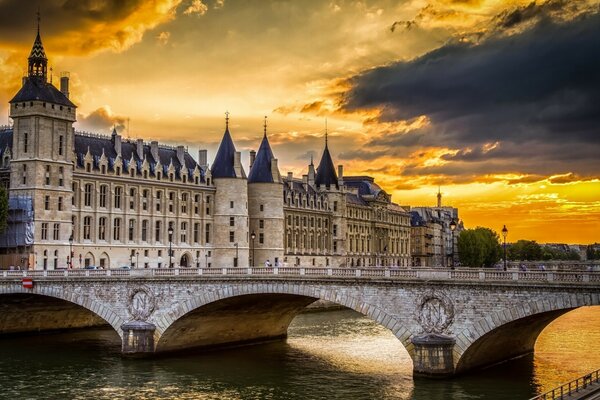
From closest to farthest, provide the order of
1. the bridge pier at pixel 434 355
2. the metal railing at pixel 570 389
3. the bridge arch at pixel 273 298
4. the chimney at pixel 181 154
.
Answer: the metal railing at pixel 570 389
the bridge pier at pixel 434 355
the bridge arch at pixel 273 298
the chimney at pixel 181 154

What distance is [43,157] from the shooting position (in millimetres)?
87438

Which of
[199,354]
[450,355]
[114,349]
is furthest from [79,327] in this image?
[450,355]

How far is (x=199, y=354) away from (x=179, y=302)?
5350mm

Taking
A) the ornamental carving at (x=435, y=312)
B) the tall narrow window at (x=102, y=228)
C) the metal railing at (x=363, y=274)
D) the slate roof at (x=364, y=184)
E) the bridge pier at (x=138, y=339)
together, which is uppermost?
the slate roof at (x=364, y=184)

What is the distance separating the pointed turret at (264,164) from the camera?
116 m

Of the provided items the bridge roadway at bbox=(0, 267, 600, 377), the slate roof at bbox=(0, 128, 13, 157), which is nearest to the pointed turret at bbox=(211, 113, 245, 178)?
the slate roof at bbox=(0, 128, 13, 157)

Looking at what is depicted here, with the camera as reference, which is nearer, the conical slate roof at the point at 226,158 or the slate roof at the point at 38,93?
the slate roof at the point at 38,93

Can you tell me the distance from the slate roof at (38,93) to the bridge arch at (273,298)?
3690 centimetres

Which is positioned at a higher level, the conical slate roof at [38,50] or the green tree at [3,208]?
the conical slate roof at [38,50]

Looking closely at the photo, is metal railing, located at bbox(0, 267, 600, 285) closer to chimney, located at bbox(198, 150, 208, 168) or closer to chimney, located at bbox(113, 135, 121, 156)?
chimney, located at bbox(113, 135, 121, 156)

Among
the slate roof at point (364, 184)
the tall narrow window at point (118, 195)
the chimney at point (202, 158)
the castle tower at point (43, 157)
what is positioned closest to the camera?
the castle tower at point (43, 157)

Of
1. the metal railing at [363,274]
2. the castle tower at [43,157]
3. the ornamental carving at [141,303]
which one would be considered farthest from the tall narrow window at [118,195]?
the ornamental carving at [141,303]

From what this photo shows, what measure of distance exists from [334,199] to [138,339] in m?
84.8

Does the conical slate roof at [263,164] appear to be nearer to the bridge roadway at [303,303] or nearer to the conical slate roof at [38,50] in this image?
the conical slate roof at [38,50]
